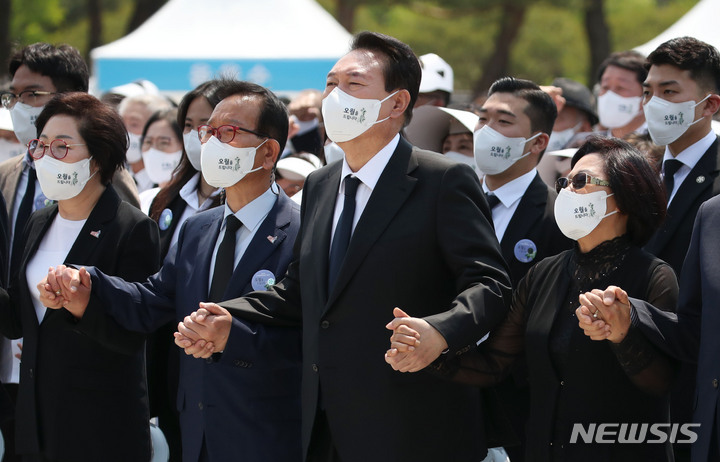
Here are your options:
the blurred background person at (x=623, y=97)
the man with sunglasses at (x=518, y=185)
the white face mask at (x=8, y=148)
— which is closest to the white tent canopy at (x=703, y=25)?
the blurred background person at (x=623, y=97)

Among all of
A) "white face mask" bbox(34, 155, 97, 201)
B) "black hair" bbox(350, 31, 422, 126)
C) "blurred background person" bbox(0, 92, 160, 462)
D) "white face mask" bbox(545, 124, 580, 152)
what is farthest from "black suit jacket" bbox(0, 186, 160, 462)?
"white face mask" bbox(545, 124, 580, 152)

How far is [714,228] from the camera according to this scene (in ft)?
11.8

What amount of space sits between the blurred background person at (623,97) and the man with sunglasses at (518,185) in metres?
2.02

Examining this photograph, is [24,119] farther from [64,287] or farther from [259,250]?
[259,250]

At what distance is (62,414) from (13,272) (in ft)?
3.62

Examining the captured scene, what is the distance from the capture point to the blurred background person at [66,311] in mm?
4586

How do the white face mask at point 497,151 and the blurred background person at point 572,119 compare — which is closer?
the white face mask at point 497,151

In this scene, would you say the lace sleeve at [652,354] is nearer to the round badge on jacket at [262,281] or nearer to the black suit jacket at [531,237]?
the black suit jacket at [531,237]

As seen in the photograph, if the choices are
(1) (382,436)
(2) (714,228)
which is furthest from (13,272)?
(2) (714,228)

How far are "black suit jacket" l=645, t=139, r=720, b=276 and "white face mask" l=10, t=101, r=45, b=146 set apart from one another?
3577mm

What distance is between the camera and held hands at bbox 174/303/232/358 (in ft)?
12.3

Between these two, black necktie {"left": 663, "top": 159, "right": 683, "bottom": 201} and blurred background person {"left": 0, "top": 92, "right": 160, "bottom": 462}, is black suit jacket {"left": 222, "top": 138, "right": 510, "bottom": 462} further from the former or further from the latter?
black necktie {"left": 663, "top": 159, "right": 683, "bottom": 201}

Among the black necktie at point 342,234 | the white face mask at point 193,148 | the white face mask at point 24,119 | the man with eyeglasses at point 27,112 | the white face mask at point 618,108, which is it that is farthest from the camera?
the white face mask at point 618,108

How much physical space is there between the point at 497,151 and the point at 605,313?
2068mm
